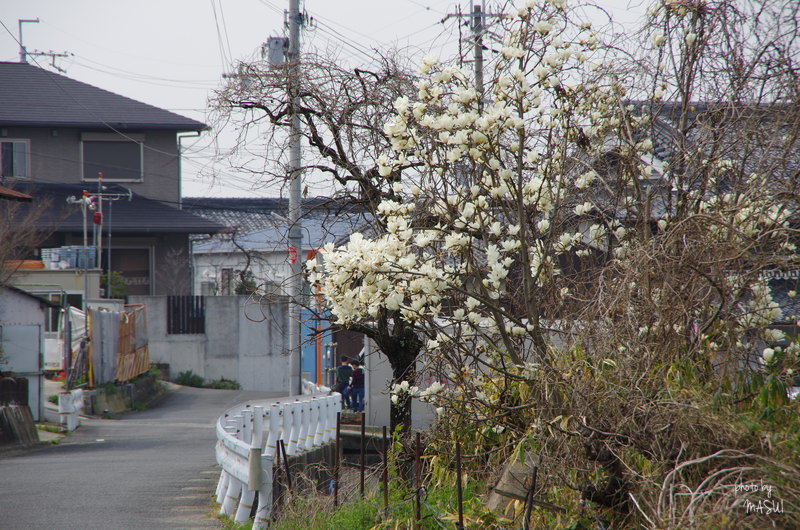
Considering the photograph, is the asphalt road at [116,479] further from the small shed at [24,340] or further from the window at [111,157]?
the window at [111,157]

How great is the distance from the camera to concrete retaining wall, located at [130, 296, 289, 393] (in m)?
29.4

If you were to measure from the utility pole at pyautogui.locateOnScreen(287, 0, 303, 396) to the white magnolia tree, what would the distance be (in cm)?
215

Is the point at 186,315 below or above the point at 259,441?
above

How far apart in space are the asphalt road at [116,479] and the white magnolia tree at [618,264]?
12.7 feet

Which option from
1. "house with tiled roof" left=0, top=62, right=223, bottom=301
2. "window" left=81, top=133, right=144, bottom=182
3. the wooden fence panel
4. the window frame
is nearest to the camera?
the wooden fence panel

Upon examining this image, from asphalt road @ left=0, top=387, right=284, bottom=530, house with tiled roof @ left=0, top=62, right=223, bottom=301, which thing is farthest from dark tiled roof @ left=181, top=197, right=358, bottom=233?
asphalt road @ left=0, top=387, right=284, bottom=530

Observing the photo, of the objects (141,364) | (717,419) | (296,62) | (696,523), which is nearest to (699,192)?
(717,419)

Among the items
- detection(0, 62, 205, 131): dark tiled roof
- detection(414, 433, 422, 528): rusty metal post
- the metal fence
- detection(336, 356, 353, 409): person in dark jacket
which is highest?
detection(0, 62, 205, 131): dark tiled roof

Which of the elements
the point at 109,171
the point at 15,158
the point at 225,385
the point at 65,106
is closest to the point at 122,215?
the point at 109,171

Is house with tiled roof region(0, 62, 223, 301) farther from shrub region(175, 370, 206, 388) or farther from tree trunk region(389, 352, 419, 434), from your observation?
tree trunk region(389, 352, 419, 434)

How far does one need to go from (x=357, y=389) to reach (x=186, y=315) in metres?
13.5

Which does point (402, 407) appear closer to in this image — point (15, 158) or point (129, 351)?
point (129, 351)

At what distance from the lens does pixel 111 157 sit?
32938 millimetres

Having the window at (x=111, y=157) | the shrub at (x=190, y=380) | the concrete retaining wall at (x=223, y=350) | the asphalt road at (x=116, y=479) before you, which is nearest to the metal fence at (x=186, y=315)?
the concrete retaining wall at (x=223, y=350)
